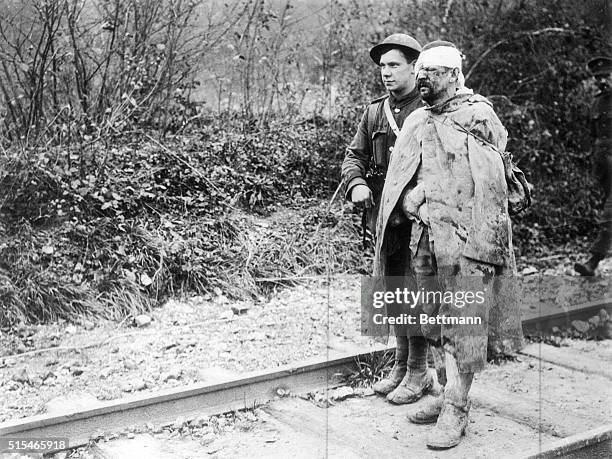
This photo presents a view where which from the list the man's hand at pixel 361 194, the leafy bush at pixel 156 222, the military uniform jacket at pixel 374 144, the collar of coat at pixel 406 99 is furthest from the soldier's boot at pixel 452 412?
the leafy bush at pixel 156 222

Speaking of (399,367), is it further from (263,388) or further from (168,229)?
(168,229)

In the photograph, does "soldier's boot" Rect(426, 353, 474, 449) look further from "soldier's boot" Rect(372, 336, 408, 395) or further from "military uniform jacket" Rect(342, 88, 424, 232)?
"military uniform jacket" Rect(342, 88, 424, 232)

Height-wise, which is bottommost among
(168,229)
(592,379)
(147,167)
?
(592,379)

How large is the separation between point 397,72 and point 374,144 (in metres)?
0.51

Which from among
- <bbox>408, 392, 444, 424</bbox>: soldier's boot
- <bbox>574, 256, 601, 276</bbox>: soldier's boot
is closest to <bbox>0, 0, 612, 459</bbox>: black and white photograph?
<bbox>408, 392, 444, 424</bbox>: soldier's boot

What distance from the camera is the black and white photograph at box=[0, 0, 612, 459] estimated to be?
4.48 m

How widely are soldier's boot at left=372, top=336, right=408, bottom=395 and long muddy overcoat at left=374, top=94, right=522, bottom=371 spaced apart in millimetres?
921

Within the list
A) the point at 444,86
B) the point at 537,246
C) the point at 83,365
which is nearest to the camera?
the point at 444,86

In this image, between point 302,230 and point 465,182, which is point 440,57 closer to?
point 465,182

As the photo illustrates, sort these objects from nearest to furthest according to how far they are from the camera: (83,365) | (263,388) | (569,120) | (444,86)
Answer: (444,86)
(263,388)
(83,365)
(569,120)

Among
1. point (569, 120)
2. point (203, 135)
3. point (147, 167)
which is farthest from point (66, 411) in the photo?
point (569, 120)

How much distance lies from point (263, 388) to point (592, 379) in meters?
2.43

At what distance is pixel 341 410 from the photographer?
5.17 meters

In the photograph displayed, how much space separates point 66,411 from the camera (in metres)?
4.55
